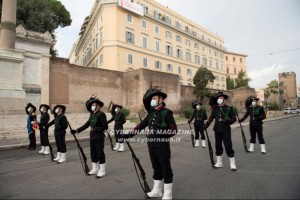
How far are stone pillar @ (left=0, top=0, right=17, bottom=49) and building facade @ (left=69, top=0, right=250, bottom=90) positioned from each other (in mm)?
20459

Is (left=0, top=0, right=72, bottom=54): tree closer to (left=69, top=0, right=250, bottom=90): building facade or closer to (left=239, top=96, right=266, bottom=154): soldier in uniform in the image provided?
(left=69, top=0, right=250, bottom=90): building facade

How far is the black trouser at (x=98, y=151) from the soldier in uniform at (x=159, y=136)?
177 cm

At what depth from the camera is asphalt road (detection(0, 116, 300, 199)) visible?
5203mm

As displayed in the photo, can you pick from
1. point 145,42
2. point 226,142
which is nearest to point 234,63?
point 145,42

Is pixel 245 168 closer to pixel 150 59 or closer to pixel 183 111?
pixel 183 111

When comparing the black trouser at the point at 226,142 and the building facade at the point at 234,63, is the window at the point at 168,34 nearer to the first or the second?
the building facade at the point at 234,63

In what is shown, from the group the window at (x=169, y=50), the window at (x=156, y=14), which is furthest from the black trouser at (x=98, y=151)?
the window at (x=156, y=14)

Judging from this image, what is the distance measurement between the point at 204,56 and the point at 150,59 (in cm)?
2230

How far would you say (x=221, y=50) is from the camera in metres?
72.6

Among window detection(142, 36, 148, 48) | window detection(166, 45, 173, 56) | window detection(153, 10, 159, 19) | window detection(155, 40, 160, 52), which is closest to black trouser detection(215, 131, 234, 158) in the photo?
window detection(142, 36, 148, 48)

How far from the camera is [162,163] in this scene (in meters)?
5.09

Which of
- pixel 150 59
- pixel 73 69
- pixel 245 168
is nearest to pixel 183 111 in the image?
pixel 150 59


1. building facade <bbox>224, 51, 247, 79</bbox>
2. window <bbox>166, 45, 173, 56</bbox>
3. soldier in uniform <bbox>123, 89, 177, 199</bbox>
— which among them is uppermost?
building facade <bbox>224, 51, 247, 79</bbox>

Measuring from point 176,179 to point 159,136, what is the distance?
160 centimetres
